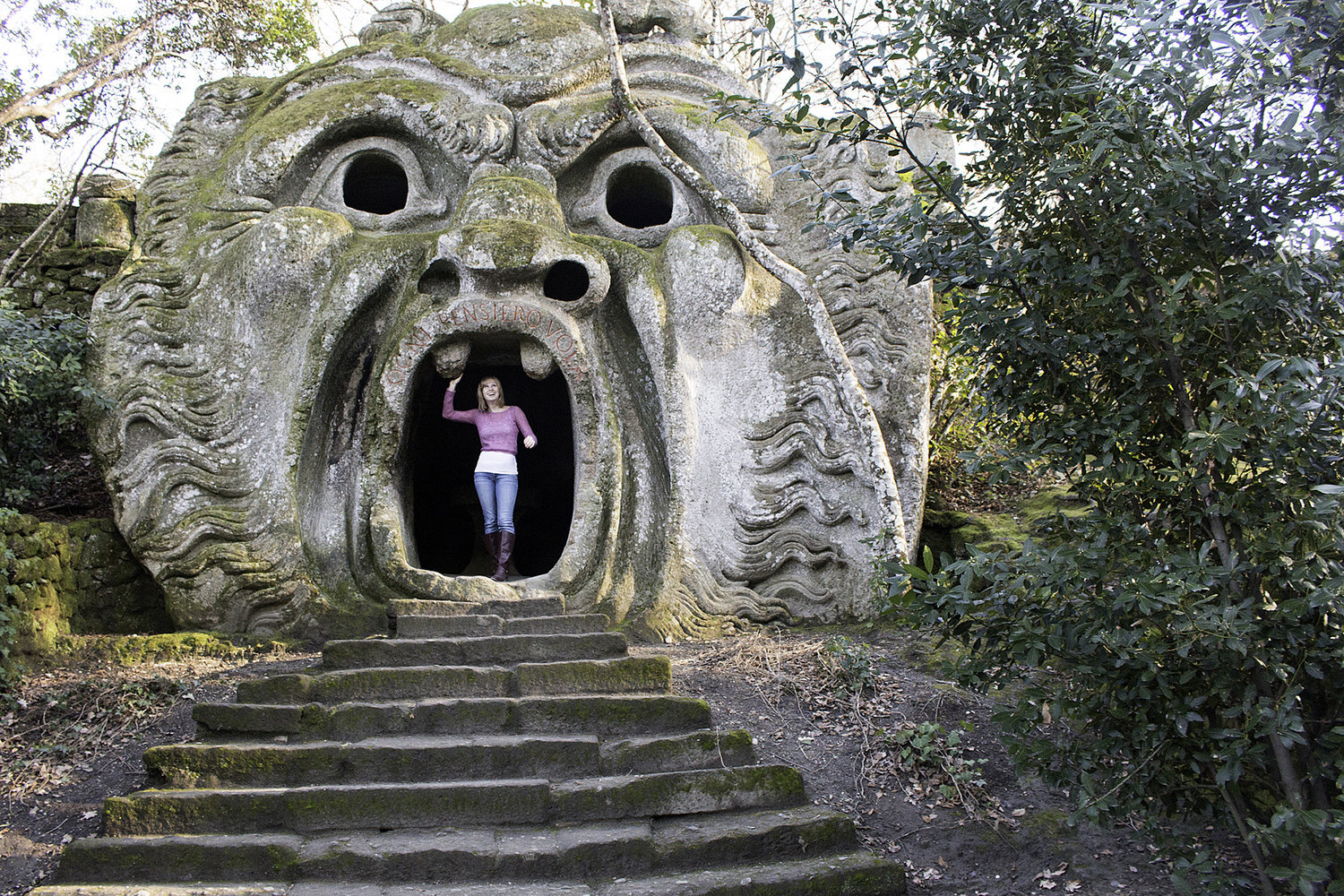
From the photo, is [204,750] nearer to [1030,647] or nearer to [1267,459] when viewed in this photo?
[1030,647]

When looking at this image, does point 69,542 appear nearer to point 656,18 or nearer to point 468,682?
point 468,682

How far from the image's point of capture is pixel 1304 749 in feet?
Result: 10.6

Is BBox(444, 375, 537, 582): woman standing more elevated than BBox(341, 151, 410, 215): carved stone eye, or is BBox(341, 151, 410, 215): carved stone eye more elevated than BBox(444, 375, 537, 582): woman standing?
BBox(341, 151, 410, 215): carved stone eye

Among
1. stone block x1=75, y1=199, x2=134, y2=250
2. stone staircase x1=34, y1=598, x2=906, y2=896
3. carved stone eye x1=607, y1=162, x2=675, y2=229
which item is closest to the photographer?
stone staircase x1=34, y1=598, x2=906, y2=896

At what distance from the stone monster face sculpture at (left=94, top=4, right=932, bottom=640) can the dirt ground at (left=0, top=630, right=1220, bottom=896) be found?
73cm

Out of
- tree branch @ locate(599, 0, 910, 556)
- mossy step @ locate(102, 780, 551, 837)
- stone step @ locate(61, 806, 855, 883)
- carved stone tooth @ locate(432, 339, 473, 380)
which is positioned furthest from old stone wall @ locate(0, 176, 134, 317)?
stone step @ locate(61, 806, 855, 883)

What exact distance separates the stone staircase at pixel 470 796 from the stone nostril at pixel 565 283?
8.98 feet

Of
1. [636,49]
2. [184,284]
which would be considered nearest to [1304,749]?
[636,49]

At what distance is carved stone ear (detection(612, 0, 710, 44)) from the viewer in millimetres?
7672

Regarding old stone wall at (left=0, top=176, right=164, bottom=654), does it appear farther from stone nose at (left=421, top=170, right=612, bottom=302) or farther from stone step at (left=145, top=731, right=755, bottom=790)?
stone nose at (left=421, top=170, right=612, bottom=302)

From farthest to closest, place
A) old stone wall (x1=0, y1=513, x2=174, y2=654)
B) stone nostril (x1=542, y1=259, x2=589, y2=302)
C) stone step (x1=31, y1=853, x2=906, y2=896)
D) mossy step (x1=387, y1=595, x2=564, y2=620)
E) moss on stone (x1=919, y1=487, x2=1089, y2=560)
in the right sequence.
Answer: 1. moss on stone (x1=919, y1=487, x2=1089, y2=560)
2. stone nostril (x1=542, y1=259, x2=589, y2=302)
3. old stone wall (x1=0, y1=513, x2=174, y2=654)
4. mossy step (x1=387, y1=595, x2=564, y2=620)
5. stone step (x1=31, y1=853, x2=906, y2=896)

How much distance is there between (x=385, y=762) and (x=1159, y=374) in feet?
11.5

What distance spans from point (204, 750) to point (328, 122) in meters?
4.65

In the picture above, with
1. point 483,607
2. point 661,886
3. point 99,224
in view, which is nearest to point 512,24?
point 99,224
